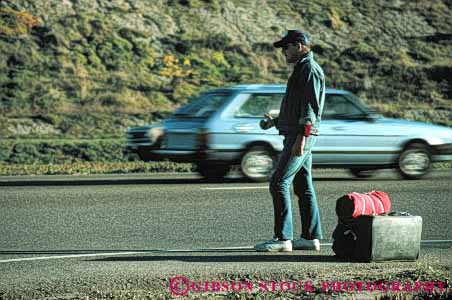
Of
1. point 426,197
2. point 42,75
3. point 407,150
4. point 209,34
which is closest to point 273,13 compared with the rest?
point 209,34

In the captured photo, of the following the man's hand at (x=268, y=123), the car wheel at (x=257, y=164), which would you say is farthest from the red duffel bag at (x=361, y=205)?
the car wheel at (x=257, y=164)

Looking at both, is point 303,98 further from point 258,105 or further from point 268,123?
point 258,105

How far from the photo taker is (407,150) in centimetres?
1808

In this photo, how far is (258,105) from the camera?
17531 millimetres

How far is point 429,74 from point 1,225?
38.2 m

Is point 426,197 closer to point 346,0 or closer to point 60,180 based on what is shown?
point 60,180

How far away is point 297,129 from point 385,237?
3.90 ft

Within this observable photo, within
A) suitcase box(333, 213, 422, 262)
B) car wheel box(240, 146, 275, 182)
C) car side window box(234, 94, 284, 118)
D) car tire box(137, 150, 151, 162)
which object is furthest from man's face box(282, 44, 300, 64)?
car tire box(137, 150, 151, 162)

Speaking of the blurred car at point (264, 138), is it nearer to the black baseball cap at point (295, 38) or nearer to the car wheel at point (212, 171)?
the car wheel at point (212, 171)

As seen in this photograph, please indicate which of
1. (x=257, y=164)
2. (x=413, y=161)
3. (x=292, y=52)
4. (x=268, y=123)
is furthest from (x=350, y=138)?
(x=292, y=52)

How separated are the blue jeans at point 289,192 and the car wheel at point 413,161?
8.70 m

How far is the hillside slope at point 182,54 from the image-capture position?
3769 cm

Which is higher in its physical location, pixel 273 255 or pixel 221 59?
pixel 221 59

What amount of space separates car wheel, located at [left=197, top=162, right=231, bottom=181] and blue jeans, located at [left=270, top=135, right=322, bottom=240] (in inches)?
308
